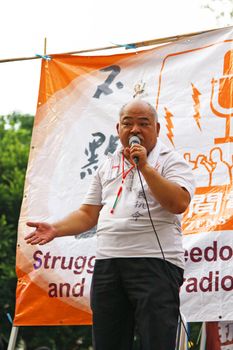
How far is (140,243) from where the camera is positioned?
127 inches

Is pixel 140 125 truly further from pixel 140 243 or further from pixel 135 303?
pixel 135 303

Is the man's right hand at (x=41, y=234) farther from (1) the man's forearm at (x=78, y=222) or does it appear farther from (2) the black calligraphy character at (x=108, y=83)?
(2) the black calligraphy character at (x=108, y=83)

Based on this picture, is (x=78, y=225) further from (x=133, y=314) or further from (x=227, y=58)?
(x=227, y=58)

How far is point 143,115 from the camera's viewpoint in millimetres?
3348

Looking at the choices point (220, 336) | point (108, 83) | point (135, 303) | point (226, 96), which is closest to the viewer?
point (135, 303)

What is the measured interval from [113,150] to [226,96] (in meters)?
0.83

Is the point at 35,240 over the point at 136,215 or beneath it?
beneath

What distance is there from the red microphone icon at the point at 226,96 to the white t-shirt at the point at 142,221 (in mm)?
1233

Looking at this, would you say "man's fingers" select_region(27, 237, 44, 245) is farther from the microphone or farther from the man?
the microphone

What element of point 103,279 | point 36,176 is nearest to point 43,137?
point 36,176

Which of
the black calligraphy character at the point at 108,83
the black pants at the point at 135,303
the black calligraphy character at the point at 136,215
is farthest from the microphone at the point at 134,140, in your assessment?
the black calligraphy character at the point at 108,83

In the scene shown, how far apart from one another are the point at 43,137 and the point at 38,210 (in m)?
0.51

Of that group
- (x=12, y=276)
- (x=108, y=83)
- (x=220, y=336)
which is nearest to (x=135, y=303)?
(x=220, y=336)

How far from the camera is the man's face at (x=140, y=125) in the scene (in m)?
3.33
